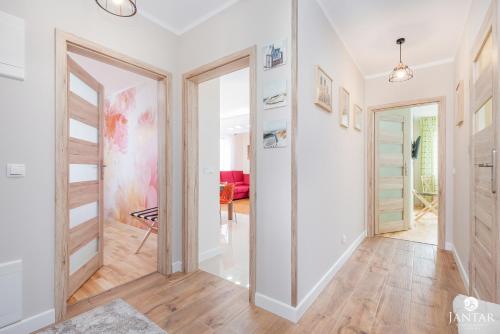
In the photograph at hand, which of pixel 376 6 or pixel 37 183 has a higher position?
pixel 376 6

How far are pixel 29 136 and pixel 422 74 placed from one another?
4.55 meters

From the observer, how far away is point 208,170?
9.64 ft

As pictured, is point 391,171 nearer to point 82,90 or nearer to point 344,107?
point 344,107

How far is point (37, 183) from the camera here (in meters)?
1.60

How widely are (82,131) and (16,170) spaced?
90 centimetres

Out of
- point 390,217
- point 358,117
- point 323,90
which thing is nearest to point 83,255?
point 323,90

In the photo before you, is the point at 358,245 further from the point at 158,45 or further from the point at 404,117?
the point at 158,45

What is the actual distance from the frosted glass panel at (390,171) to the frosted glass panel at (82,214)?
13.7 ft

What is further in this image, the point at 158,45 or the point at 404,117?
the point at 404,117

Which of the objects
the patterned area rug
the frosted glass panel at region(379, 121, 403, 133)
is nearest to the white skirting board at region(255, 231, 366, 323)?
the patterned area rug

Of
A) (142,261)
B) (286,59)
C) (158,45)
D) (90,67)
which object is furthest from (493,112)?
(90,67)

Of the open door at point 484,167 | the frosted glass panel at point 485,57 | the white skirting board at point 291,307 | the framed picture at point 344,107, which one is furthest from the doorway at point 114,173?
the frosted glass panel at point 485,57

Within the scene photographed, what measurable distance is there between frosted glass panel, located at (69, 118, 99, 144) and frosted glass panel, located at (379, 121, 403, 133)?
411 centimetres

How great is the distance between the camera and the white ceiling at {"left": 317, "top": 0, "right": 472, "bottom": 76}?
217 cm
